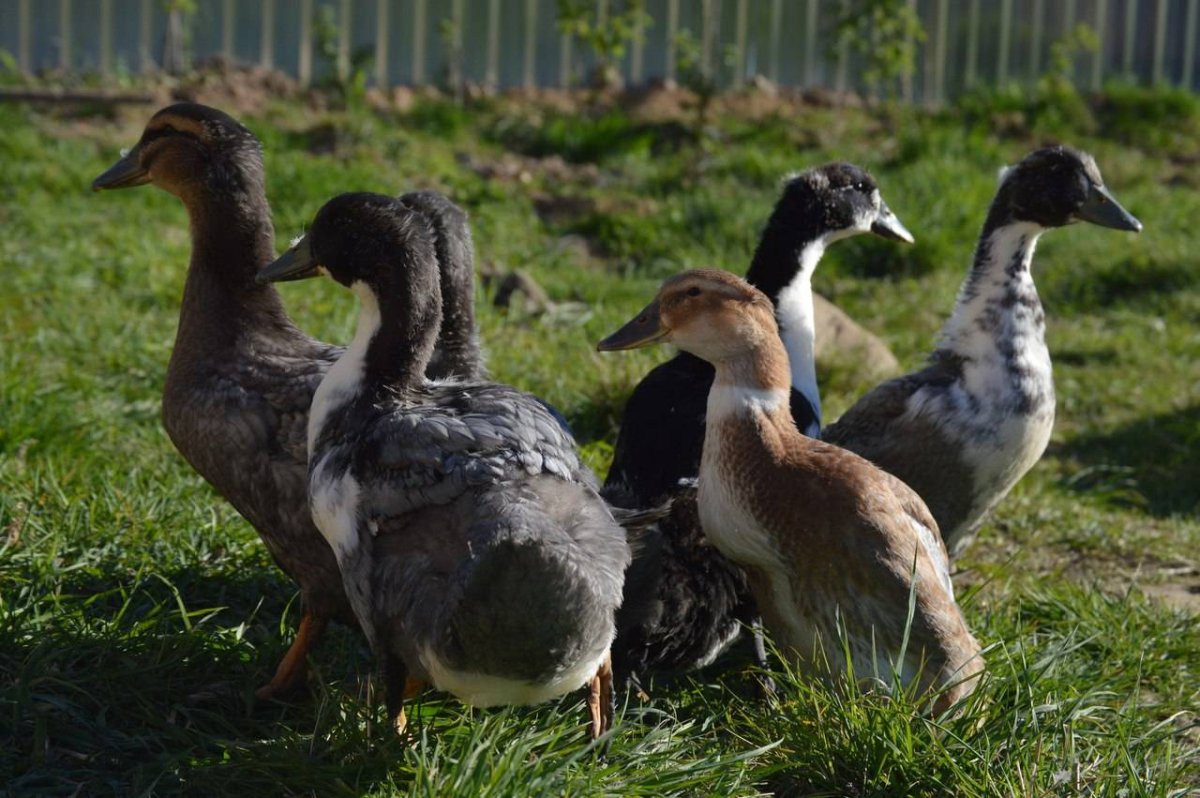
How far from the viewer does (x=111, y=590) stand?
375cm

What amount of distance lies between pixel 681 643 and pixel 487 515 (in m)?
0.91

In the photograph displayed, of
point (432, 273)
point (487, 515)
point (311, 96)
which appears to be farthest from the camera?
point (311, 96)

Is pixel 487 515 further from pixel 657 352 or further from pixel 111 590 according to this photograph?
pixel 657 352

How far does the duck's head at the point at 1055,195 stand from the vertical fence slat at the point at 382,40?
683 centimetres

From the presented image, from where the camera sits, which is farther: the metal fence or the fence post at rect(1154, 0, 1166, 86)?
the fence post at rect(1154, 0, 1166, 86)

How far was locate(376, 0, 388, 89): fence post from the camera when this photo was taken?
10.8 m

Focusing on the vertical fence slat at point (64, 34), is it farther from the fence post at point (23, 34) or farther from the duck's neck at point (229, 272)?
the duck's neck at point (229, 272)

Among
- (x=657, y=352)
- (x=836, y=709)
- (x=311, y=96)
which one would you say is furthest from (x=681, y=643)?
(x=311, y=96)

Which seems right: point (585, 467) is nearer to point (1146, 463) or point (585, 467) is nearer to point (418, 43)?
point (1146, 463)

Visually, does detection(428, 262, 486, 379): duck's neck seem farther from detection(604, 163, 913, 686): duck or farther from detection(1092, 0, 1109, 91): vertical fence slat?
detection(1092, 0, 1109, 91): vertical fence slat

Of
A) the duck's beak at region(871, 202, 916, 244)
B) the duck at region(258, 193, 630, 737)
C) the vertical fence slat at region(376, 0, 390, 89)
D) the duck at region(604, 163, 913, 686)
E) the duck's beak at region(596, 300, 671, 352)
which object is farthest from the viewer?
the vertical fence slat at region(376, 0, 390, 89)

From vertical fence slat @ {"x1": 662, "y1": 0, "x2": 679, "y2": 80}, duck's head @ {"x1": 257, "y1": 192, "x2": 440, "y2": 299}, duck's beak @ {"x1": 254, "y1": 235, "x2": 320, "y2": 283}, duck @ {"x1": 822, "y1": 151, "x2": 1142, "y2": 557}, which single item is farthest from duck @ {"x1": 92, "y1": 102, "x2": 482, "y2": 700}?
vertical fence slat @ {"x1": 662, "y1": 0, "x2": 679, "y2": 80}

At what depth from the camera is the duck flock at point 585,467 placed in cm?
309

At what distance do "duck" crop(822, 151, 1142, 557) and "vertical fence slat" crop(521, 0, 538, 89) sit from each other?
6.75m
